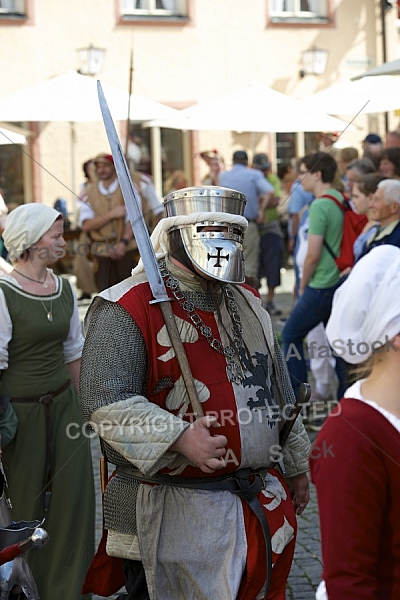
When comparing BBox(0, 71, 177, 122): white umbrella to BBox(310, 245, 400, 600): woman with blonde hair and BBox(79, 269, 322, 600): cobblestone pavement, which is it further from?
BBox(310, 245, 400, 600): woman with blonde hair

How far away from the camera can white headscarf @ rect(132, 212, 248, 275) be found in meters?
3.12

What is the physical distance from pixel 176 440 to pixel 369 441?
3.02ft

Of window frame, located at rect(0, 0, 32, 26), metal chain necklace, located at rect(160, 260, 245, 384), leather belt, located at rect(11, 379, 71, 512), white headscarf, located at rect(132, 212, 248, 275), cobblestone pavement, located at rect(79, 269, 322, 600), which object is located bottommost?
cobblestone pavement, located at rect(79, 269, 322, 600)

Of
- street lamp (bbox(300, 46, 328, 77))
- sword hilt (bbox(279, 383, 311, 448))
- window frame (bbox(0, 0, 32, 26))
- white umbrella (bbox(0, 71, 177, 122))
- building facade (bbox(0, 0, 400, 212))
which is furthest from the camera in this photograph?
street lamp (bbox(300, 46, 328, 77))

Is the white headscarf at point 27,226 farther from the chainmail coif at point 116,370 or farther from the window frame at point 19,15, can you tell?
the window frame at point 19,15

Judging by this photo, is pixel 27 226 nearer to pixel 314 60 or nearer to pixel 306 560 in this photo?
pixel 306 560

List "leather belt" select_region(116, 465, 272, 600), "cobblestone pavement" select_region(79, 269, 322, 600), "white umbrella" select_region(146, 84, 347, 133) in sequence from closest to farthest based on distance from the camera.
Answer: "leather belt" select_region(116, 465, 272, 600) < "cobblestone pavement" select_region(79, 269, 322, 600) < "white umbrella" select_region(146, 84, 347, 133)

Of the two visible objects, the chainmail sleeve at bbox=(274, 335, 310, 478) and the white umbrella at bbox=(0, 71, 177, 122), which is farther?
the white umbrella at bbox=(0, 71, 177, 122)

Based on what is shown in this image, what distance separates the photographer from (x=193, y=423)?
2.91 meters

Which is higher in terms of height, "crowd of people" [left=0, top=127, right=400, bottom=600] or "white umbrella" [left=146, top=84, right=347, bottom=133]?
"white umbrella" [left=146, top=84, right=347, bottom=133]

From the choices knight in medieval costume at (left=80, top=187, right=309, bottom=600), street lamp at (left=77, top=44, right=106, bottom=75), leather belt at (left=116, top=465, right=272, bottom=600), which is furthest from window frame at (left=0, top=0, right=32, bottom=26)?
leather belt at (left=116, top=465, right=272, bottom=600)

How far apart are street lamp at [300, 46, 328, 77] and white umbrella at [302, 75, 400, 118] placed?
341 inches

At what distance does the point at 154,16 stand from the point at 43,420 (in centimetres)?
1553

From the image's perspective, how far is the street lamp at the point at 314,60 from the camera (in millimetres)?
19016
